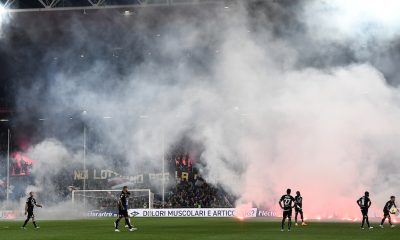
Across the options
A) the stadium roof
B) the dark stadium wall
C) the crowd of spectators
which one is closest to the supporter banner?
the dark stadium wall

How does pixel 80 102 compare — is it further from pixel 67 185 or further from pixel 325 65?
pixel 325 65

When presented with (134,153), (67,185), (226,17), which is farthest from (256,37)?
(67,185)

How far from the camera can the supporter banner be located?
1831 inches

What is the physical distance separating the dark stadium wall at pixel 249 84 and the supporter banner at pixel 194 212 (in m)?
1.18

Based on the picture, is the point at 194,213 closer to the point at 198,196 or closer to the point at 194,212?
the point at 194,212

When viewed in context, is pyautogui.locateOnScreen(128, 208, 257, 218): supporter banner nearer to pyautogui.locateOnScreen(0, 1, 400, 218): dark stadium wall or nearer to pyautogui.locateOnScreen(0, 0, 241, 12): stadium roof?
pyautogui.locateOnScreen(0, 1, 400, 218): dark stadium wall

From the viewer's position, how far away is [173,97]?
Result: 5025 cm

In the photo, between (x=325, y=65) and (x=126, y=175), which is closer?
(x=325, y=65)

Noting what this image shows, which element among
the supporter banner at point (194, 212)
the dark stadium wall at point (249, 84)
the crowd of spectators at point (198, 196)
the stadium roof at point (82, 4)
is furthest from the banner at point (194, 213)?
the stadium roof at point (82, 4)

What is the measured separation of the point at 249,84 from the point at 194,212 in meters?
10.9

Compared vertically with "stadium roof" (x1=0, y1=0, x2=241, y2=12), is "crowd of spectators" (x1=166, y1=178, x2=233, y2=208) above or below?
below

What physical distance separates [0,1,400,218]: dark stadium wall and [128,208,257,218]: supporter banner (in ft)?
3.86

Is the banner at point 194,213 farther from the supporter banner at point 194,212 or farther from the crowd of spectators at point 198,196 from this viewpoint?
the crowd of spectators at point 198,196

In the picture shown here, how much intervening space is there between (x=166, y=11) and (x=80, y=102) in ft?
56.9
